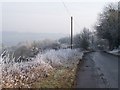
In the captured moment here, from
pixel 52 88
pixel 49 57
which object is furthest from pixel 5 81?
pixel 49 57

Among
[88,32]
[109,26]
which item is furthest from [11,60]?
[88,32]

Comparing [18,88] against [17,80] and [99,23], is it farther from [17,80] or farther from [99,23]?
[99,23]

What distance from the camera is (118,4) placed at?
77062mm

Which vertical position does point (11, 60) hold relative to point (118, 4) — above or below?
below

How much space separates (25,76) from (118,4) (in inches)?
2656

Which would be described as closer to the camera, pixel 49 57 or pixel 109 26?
pixel 49 57

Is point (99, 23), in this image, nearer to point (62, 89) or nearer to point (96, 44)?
point (96, 44)

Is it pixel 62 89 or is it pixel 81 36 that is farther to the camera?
pixel 81 36

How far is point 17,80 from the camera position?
434 inches

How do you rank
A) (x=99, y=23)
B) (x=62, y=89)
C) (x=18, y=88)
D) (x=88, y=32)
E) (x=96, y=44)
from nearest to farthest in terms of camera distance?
(x=18, y=88) → (x=62, y=89) → (x=99, y=23) → (x=88, y=32) → (x=96, y=44)

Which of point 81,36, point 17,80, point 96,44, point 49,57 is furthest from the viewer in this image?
point 96,44

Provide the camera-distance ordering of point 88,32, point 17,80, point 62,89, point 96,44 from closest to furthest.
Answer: point 17,80 < point 62,89 < point 88,32 < point 96,44

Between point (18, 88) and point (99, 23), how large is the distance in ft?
276

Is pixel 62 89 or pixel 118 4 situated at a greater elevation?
pixel 118 4
